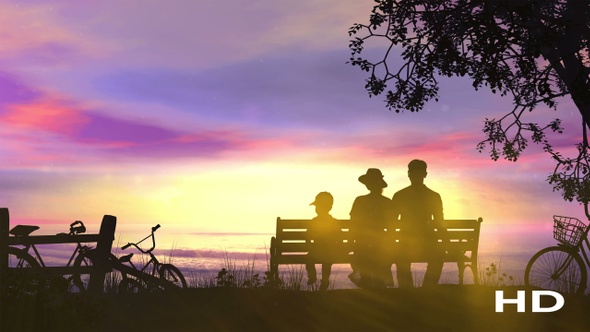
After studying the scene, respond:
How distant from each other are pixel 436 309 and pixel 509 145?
8.10m

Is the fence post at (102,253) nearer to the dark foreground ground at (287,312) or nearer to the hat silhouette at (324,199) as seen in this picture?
the dark foreground ground at (287,312)

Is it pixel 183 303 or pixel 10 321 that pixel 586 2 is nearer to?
pixel 183 303

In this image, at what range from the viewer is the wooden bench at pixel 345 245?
14211 millimetres

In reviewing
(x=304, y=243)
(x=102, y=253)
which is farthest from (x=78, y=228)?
(x=304, y=243)

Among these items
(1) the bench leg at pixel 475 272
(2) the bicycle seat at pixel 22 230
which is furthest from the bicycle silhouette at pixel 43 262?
(1) the bench leg at pixel 475 272

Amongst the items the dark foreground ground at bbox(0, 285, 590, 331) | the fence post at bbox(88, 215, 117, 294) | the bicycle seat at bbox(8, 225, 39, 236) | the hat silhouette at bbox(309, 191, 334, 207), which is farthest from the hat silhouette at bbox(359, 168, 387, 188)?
the bicycle seat at bbox(8, 225, 39, 236)

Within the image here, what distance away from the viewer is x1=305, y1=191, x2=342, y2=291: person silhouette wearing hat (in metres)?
14.2

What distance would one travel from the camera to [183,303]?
43.0 feet

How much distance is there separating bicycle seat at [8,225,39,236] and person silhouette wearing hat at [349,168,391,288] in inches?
250

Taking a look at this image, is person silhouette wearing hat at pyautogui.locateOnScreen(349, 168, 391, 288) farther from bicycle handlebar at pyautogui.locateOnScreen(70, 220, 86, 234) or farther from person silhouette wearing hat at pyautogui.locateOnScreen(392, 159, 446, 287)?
bicycle handlebar at pyautogui.locateOnScreen(70, 220, 86, 234)

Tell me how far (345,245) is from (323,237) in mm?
451

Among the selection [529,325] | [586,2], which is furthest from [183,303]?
[586,2]

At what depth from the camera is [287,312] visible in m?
12.3

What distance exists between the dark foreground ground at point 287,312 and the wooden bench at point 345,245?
80 cm
